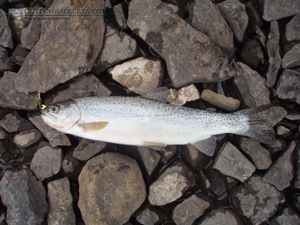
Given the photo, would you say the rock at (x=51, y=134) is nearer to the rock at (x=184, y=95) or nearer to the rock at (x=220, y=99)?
the rock at (x=184, y=95)

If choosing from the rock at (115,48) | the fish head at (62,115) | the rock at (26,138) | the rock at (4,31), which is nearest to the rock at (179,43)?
the rock at (115,48)

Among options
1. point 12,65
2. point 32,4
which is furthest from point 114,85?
point 32,4

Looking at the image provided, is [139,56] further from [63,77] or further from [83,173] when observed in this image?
[83,173]

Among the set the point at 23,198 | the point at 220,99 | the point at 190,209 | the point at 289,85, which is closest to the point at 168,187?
the point at 190,209

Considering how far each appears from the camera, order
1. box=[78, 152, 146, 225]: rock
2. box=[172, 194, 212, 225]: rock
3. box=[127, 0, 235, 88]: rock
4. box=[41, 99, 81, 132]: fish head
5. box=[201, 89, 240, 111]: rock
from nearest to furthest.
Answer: box=[78, 152, 146, 225]: rock → box=[41, 99, 81, 132]: fish head → box=[172, 194, 212, 225]: rock → box=[127, 0, 235, 88]: rock → box=[201, 89, 240, 111]: rock

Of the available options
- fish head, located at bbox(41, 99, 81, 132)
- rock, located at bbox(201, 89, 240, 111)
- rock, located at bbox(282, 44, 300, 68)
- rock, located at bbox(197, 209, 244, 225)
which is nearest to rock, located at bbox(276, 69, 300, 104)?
rock, located at bbox(282, 44, 300, 68)

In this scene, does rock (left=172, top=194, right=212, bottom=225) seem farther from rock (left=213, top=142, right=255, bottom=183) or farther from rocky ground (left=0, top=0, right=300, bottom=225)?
rock (left=213, top=142, right=255, bottom=183)
